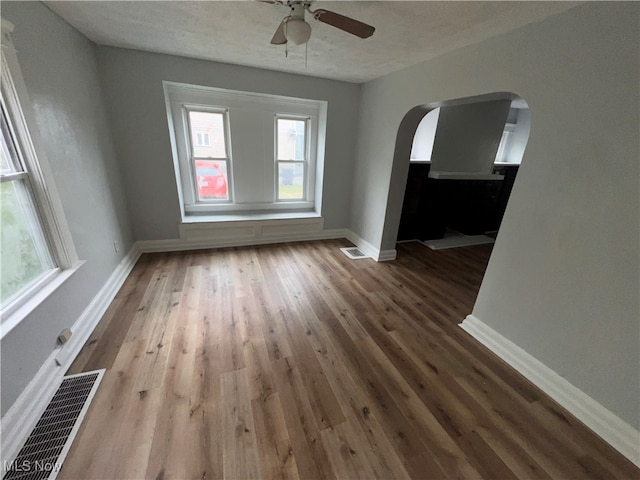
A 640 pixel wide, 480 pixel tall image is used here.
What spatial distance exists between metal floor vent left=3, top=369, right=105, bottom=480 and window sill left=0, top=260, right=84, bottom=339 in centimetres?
52

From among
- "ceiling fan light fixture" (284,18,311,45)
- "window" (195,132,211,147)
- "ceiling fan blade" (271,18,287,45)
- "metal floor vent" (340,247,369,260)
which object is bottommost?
"metal floor vent" (340,247,369,260)

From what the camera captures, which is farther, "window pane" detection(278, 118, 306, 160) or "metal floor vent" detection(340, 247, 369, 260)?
"window pane" detection(278, 118, 306, 160)

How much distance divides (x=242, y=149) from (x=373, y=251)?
2.41 metres

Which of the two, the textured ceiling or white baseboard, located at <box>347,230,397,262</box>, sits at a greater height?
the textured ceiling

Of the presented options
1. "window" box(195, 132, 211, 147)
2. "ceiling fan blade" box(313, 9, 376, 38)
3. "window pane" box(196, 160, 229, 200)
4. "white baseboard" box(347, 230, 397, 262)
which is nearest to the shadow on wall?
"white baseboard" box(347, 230, 397, 262)

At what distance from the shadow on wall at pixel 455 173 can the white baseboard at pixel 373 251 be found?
0.79ft

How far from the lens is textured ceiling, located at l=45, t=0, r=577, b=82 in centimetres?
155

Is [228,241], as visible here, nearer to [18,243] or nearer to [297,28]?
[18,243]

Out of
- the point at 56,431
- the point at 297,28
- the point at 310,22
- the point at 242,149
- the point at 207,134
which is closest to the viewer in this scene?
the point at 56,431

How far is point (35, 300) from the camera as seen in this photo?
1.42m

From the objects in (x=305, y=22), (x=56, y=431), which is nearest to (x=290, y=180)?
(x=305, y=22)

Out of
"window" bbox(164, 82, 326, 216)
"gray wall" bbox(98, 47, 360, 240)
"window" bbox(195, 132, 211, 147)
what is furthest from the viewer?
"window" bbox(195, 132, 211, 147)

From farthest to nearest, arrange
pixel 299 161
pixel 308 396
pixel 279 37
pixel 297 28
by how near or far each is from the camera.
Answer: pixel 299 161
pixel 279 37
pixel 308 396
pixel 297 28

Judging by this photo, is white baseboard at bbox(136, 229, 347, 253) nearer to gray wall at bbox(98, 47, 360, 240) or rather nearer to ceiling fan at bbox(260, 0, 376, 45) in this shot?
gray wall at bbox(98, 47, 360, 240)
